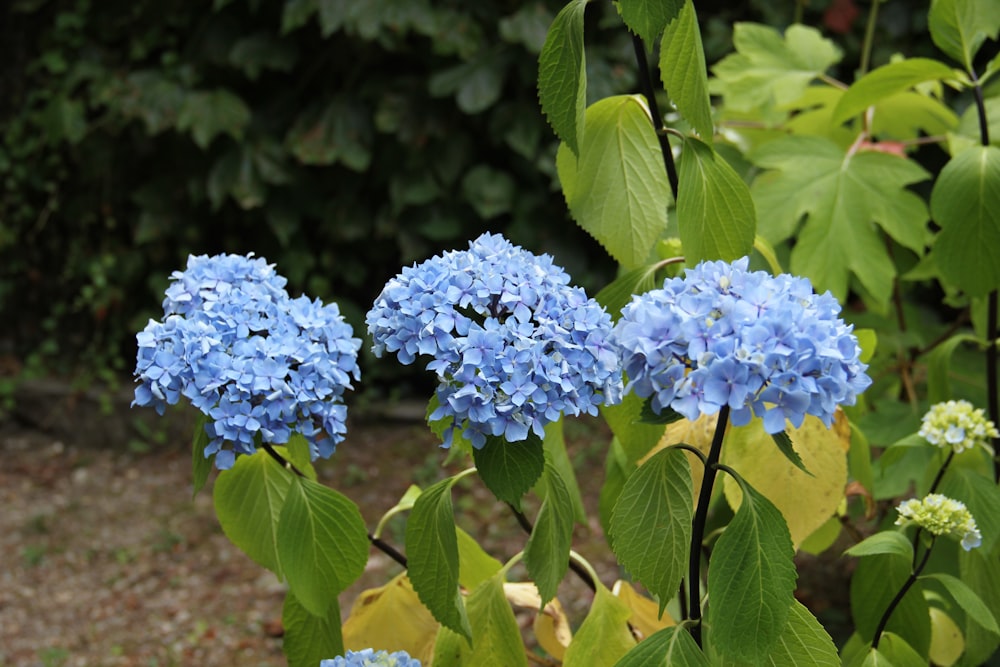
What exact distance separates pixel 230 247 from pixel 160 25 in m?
0.86

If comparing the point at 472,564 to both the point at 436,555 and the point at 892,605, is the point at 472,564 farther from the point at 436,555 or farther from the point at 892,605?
the point at 892,605

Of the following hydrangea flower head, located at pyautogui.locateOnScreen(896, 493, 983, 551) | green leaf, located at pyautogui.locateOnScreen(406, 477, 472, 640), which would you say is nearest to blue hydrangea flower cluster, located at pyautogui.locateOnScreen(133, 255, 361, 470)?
green leaf, located at pyautogui.locateOnScreen(406, 477, 472, 640)

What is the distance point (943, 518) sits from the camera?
1.08 meters

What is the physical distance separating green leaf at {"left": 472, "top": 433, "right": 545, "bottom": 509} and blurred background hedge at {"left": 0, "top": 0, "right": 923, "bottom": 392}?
2.57m

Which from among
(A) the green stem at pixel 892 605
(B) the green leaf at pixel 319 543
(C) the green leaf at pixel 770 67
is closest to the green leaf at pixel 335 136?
(C) the green leaf at pixel 770 67

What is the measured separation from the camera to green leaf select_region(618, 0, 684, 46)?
888mm

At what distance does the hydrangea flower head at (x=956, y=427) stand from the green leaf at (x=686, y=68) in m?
0.51

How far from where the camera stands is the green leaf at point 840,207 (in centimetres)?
164

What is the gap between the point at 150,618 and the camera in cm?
275

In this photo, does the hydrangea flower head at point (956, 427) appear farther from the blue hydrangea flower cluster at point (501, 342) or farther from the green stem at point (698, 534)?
the blue hydrangea flower cluster at point (501, 342)

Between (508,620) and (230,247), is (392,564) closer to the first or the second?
(230,247)

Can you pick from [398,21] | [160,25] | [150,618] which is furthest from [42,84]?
[150,618]

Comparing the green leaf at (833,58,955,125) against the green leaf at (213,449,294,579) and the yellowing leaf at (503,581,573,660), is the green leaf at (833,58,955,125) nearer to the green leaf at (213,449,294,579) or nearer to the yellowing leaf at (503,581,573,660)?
the yellowing leaf at (503,581,573,660)

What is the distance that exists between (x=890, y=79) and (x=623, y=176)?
1.88 feet
